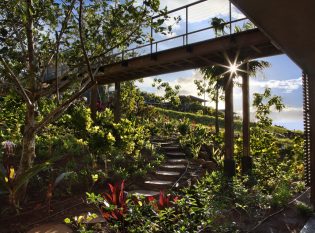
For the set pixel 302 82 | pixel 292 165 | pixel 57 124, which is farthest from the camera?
pixel 57 124

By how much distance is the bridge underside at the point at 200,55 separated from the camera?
850cm

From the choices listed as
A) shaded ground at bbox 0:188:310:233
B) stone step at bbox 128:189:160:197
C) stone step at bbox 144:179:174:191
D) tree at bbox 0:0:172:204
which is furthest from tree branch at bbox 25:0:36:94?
stone step at bbox 144:179:174:191

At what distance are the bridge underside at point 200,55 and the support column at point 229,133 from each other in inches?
28.1

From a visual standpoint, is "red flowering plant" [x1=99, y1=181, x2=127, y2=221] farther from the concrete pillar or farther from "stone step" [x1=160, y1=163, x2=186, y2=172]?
"stone step" [x1=160, y1=163, x2=186, y2=172]

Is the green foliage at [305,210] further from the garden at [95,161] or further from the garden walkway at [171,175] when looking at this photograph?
the garden walkway at [171,175]

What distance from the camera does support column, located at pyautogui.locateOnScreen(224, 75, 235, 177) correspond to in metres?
9.17

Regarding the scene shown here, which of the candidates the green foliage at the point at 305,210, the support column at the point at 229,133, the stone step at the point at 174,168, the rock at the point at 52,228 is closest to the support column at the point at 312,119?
the green foliage at the point at 305,210

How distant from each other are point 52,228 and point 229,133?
562 centimetres

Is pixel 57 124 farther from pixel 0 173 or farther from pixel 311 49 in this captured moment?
pixel 311 49

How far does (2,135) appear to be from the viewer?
27.2ft

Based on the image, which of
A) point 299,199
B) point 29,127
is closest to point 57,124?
point 29,127

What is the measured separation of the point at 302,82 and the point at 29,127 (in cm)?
587

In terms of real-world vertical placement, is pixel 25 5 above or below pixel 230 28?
below

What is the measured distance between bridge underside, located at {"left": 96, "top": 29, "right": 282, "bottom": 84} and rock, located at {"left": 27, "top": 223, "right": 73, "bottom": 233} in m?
3.13
